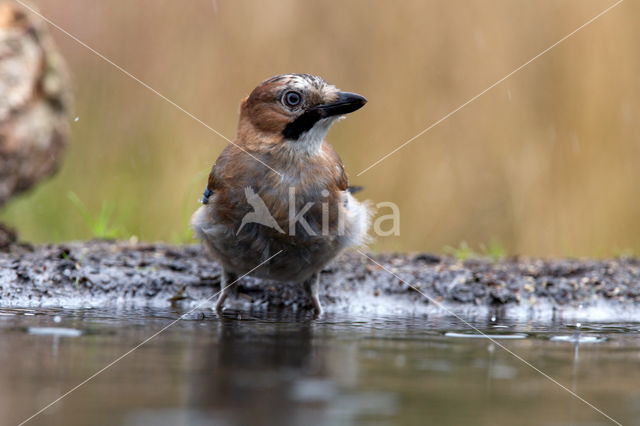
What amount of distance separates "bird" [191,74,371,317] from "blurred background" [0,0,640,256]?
2.59 m

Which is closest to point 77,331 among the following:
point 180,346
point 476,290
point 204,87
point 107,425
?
point 180,346

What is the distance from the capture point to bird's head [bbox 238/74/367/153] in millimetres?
4770

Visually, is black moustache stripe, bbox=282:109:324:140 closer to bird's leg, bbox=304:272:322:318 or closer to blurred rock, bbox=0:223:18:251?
bird's leg, bbox=304:272:322:318

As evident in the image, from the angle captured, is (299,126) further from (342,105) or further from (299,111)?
(342,105)

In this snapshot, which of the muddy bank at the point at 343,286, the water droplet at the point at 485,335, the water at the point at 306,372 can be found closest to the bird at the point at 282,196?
the muddy bank at the point at 343,286

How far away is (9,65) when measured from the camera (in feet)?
20.1

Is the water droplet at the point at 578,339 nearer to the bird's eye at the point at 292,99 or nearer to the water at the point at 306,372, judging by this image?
the water at the point at 306,372

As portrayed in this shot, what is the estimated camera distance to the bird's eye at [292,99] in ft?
15.8

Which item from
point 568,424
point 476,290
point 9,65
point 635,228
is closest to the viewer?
point 568,424

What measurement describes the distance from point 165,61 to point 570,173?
3.79 metres

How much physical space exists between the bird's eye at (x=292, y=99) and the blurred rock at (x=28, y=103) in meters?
2.39

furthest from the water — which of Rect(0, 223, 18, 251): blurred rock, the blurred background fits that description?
the blurred background

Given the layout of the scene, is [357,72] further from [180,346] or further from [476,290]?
[180,346]

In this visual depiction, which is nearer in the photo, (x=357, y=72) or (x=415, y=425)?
(x=415, y=425)
